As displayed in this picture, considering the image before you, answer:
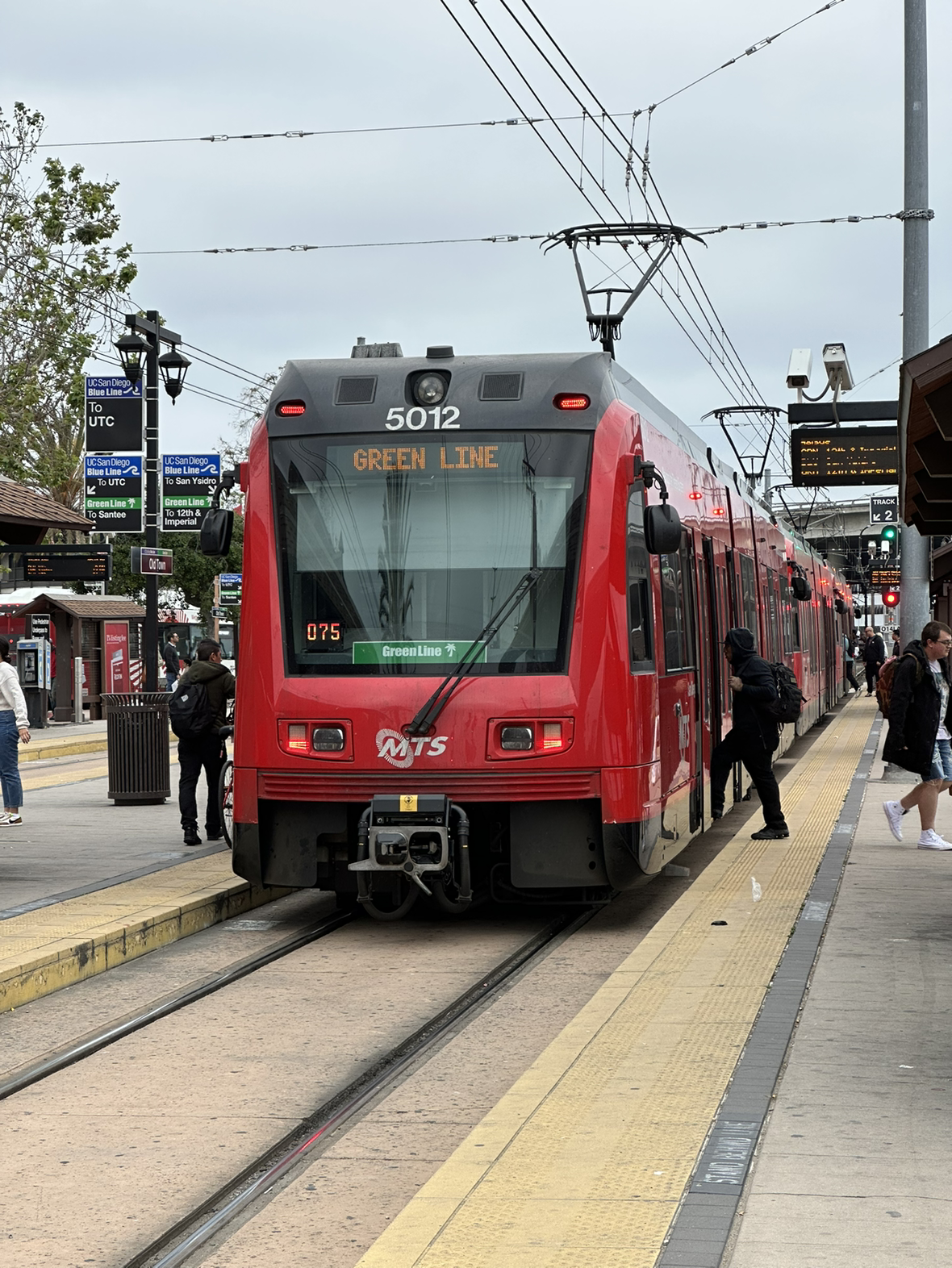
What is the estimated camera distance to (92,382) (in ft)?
66.8

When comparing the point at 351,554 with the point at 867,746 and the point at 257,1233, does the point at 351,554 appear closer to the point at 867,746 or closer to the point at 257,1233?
the point at 257,1233

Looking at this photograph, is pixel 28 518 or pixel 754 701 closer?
pixel 28 518

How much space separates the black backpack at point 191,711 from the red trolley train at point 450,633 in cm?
396

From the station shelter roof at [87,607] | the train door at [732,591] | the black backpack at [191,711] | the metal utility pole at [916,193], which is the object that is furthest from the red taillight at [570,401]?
the station shelter roof at [87,607]

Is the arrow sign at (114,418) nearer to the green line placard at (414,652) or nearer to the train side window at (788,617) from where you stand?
the train side window at (788,617)

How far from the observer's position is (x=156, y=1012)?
7.95 m

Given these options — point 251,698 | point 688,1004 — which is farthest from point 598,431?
point 688,1004

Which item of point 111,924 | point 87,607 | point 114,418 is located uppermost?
point 114,418

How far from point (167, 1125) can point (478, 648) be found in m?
4.02

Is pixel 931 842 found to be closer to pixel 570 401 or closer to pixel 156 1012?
pixel 570 401

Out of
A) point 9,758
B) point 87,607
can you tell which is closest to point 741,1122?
point 9,758

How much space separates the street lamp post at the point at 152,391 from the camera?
19.8 metres

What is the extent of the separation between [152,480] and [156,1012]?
43.3 ft

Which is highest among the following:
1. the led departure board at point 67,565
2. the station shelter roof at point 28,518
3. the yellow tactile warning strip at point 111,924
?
the led departure board at point 67,565
